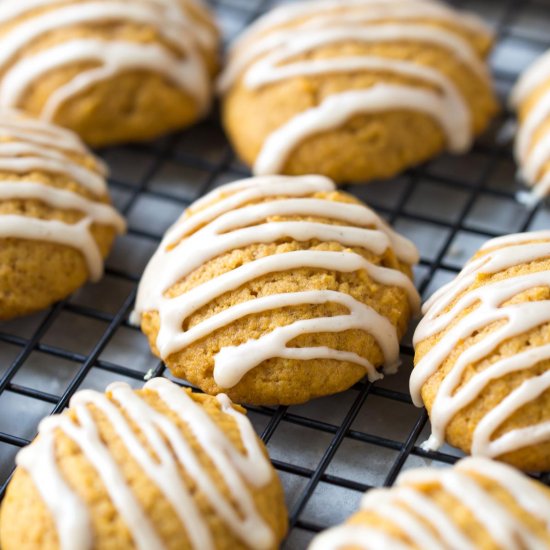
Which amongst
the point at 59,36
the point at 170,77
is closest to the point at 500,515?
the point at 170,77

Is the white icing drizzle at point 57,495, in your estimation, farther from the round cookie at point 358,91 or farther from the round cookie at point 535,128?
the round cookie at point 535,128

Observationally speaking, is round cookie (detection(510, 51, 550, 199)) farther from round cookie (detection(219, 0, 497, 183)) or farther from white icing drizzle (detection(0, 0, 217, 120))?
white icing drizzle (detection(0, 0, 217, 120))

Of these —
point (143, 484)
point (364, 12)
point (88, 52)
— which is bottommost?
point (143, 484)

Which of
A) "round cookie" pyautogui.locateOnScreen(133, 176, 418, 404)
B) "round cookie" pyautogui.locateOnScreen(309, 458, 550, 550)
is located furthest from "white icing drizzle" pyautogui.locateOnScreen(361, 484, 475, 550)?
"round cookie" pyautogui.locateOnScreen(133, 176, 418, 404)

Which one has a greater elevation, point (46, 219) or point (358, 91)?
point (358, 91)

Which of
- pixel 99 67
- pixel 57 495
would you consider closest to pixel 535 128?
pixel 99 67

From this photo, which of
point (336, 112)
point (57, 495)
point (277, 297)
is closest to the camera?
point (57, 495)

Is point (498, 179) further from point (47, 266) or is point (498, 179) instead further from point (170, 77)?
point (47, 266)

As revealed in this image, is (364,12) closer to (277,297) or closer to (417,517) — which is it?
(277,297)
